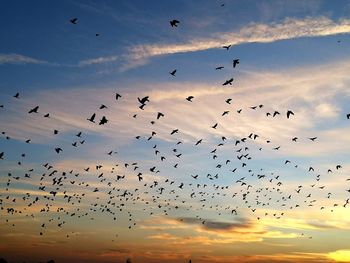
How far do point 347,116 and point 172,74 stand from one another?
16.0 m

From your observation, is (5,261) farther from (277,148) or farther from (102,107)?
(277,148)

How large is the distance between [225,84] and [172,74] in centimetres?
494

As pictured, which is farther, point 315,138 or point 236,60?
point 315,138

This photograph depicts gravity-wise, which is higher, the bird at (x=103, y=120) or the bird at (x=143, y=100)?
the bird at (x=143, y=100)

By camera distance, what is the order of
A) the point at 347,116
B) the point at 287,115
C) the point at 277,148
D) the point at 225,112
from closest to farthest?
the point at 347,116, the point at 287,115, the point at 225,112, the point at 277,148

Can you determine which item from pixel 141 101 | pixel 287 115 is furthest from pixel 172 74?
pixel 287 115

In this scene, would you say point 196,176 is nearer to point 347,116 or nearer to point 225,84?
point 225,84

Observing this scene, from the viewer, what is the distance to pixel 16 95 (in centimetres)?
4038

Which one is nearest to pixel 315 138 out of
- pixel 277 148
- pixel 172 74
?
pixel 277 148

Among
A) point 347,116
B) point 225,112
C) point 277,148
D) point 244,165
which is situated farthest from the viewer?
point 244,165

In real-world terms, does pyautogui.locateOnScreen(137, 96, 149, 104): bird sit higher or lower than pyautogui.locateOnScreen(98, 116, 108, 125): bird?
higher

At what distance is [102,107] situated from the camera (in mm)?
40969

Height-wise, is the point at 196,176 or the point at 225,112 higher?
the point at 225,112

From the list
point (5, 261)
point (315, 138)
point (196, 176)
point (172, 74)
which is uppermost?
point (172, 74)
